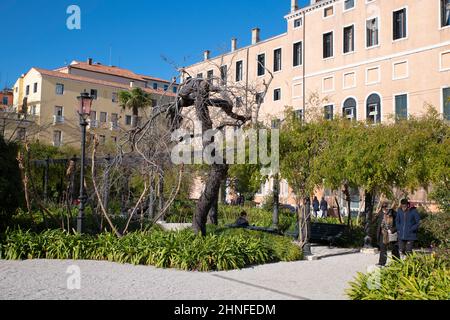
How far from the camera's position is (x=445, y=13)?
27188mm

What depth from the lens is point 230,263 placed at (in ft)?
34.4

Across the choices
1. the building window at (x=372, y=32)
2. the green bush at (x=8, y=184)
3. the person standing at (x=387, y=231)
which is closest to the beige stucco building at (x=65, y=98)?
the building window at (x=372, y=32)

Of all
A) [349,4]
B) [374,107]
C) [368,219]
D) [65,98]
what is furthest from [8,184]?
[65,98]

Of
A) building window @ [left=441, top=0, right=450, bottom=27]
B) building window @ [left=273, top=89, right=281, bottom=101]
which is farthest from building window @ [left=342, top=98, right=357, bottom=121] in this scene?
building window @ [left=441, top=0, right=450, bottom=27]

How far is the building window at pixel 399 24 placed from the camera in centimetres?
2952

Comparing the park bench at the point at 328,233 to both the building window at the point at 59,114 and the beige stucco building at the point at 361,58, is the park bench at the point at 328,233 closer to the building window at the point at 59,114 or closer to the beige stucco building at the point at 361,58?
the beige stucco building at the point at 361,58

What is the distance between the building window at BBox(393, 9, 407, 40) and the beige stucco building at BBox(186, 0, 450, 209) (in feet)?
0.19

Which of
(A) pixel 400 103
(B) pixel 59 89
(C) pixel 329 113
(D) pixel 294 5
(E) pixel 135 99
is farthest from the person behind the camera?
(B) pixel 59 89

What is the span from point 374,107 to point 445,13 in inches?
265

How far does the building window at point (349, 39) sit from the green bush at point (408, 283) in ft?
86.0

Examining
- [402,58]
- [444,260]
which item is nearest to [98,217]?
[444,260]

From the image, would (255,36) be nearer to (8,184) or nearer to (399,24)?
(399,24)
